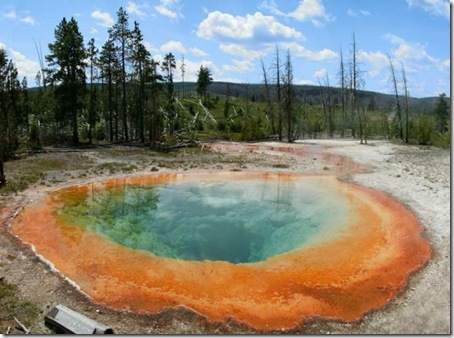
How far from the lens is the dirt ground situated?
9.63 metres

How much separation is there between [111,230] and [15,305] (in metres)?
6.91

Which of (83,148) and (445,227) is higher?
(83,148)

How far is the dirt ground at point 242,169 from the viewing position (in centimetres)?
963

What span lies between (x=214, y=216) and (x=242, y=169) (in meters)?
9.86

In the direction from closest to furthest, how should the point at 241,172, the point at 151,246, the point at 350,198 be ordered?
1. the point at 151,246
2. the point at 350,198
3. the point at 241,172

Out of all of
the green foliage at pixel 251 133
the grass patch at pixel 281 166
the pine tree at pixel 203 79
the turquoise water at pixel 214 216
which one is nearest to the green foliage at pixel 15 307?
the turquoise water at pixel 214 216

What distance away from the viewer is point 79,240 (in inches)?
593

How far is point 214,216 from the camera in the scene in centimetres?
1906

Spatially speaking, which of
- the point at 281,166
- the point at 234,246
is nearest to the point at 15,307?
the point at 234,246

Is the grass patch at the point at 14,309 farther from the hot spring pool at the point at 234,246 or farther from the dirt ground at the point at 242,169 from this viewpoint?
the hot spring pool at the point at 234,246

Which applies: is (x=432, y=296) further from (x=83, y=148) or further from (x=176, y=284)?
(x=83, y=148)

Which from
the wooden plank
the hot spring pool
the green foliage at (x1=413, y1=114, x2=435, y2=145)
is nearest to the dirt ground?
the wooden plank

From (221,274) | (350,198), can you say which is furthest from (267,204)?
(221,274)

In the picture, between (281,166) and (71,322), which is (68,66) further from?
(71,322)
